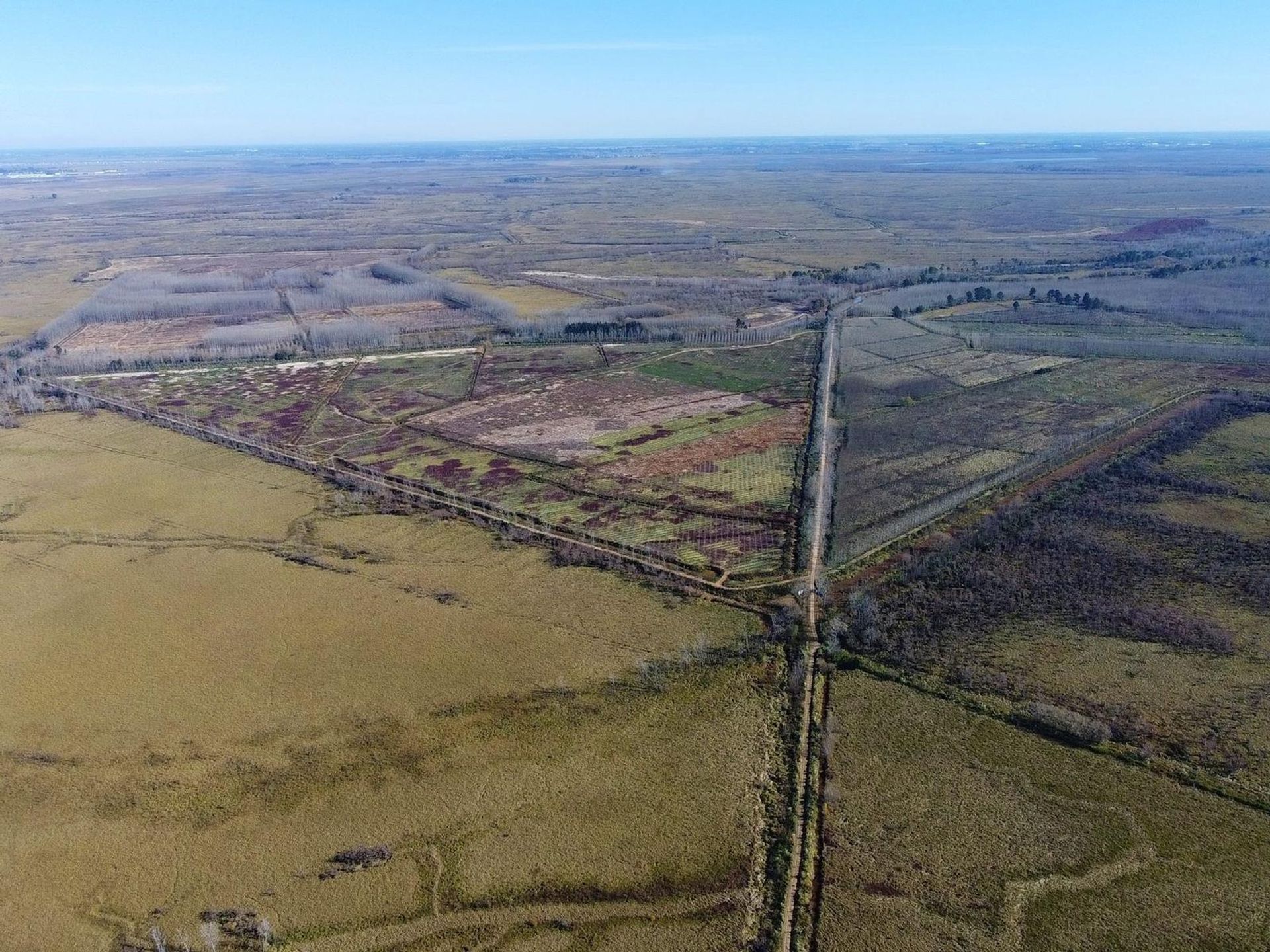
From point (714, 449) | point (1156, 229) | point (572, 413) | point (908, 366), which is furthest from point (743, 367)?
point (1156, 229)

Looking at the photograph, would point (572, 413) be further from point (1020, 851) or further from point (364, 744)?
point (1020, 851)

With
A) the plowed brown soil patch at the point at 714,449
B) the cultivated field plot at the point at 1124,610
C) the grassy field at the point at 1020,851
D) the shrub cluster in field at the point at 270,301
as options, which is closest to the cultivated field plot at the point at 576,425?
the plowed brown soil patch at the point at 714,449

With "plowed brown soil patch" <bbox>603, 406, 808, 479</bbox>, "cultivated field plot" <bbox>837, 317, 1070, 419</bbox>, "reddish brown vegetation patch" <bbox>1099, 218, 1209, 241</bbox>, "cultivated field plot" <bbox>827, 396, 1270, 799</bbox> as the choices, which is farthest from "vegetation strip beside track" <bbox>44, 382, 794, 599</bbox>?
"reddish brown vegetation patch" <bbox>1099, 218, 1209, 241</bbox>

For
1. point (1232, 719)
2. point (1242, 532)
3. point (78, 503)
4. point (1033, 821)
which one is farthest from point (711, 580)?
point (78, 503)

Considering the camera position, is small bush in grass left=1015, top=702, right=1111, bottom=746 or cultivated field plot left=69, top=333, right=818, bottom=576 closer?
small bush in grass left=1015, top=702, right=1111, bottom=746

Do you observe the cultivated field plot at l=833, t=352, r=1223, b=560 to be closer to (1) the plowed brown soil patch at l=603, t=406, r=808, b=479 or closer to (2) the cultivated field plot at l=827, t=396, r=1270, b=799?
(2) the cultivated field plot at l=827, t=396, r=1270, b=799

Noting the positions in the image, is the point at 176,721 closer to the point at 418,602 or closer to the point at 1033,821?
the point at 418,602
